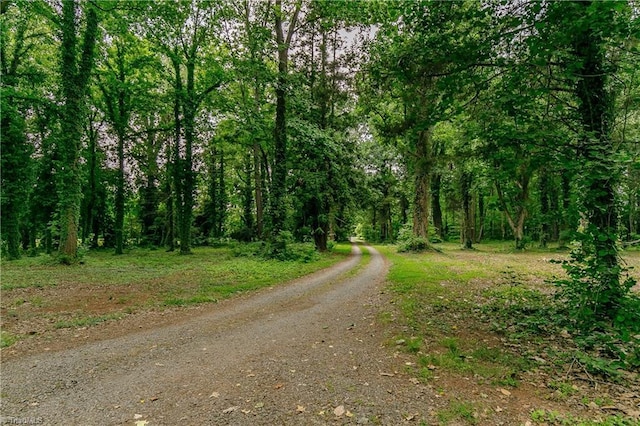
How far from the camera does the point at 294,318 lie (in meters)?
6.53

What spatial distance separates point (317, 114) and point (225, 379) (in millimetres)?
16947

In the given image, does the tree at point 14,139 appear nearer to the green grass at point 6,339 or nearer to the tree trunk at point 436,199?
the green grass at point 6,339

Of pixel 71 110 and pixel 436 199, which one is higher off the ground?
pixel 71 110

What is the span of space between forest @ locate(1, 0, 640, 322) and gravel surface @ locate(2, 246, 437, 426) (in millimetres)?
3508

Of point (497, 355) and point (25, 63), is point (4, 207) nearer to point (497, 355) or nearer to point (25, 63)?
point (25, 63)

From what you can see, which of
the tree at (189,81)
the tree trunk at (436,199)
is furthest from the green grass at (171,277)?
the tree trunk at (436,199)

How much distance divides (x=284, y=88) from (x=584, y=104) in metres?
12.1

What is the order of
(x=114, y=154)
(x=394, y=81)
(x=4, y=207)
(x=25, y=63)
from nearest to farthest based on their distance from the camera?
(x=394, y=81), (x=4, y=207), (x=25, y=63), (x=114, y=154)

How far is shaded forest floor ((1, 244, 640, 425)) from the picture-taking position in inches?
132

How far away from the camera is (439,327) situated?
18.7 ft

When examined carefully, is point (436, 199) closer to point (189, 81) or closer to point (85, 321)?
point (189, 81)

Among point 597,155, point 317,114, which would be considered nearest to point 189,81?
Answer: point 317,114

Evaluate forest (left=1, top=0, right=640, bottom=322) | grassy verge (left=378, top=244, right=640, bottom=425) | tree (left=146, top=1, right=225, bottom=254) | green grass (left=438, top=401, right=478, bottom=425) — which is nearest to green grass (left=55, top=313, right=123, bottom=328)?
grassy verge (left=378, top=244, right=640, bottom=425)

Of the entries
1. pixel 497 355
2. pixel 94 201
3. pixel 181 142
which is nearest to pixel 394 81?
pixel 497 355
